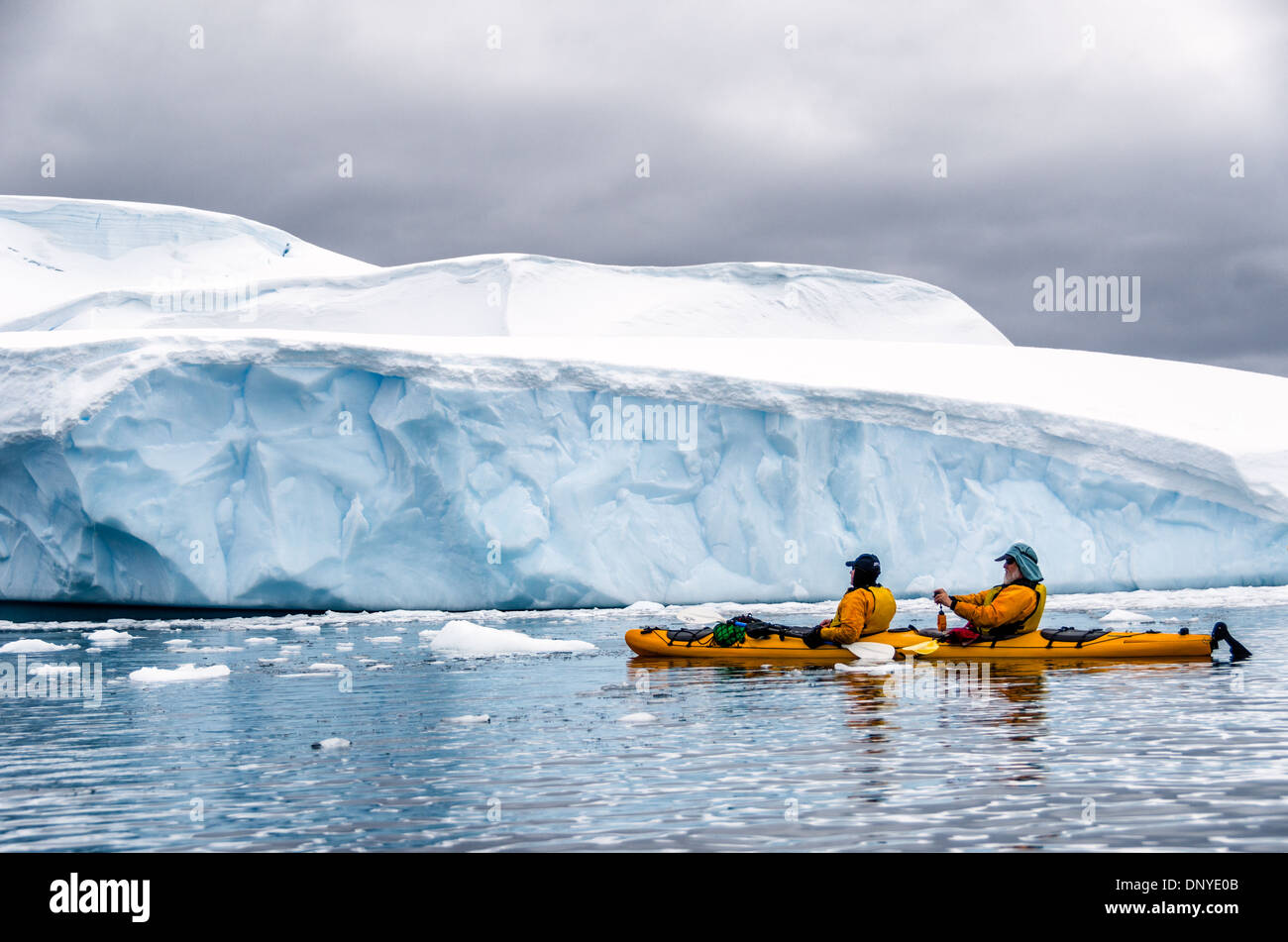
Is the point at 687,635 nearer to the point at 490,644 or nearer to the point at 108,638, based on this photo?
the point at 490,644

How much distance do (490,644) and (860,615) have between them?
344 cm

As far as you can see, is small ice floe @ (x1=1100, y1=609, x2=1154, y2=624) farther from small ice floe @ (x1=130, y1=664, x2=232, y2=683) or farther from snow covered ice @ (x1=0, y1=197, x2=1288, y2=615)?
small ice floe @ (x1=130, y1=664, x2=232, y2=683)

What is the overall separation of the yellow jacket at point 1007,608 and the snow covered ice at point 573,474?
27.6 ft

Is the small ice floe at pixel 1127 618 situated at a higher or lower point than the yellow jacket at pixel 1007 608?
lower

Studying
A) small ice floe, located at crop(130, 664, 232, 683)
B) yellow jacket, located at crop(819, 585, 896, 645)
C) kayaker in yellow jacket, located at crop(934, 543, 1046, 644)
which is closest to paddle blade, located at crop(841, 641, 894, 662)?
yellow jacket, located at crop(819, 585, 896, 645)

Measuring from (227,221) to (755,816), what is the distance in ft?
96.9

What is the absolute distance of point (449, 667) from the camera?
10055 millimetres

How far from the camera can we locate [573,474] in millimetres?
17672

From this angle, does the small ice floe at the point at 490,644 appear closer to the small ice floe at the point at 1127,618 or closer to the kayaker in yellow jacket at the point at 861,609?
the kayaker in yellow jacket at the point at 861,609

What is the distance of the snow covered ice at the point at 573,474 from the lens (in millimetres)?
16859

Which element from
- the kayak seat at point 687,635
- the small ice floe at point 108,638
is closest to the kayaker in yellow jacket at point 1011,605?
the kayak seat at point 687,635

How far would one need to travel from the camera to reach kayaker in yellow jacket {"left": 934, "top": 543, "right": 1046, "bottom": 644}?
9.41m

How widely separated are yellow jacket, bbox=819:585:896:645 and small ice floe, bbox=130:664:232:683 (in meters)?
4.73

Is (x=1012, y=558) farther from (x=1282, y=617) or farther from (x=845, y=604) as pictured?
(x=1282, y=617)
